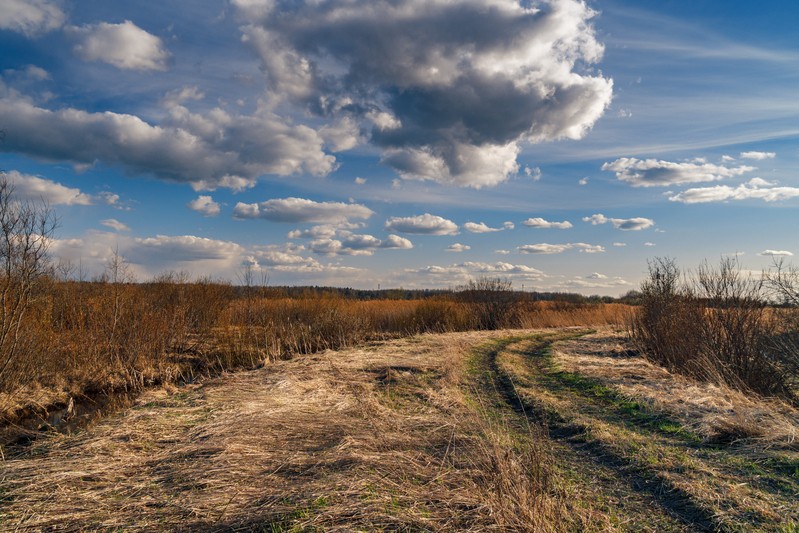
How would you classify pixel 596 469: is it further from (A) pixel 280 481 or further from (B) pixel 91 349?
(B) pixel 91 349

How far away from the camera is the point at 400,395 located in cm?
891

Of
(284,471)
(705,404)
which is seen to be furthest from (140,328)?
(705,404)

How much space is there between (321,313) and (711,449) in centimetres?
1551

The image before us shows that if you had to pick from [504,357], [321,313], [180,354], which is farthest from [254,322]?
[504,357]

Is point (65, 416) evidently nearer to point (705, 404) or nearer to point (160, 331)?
point (160, 331)

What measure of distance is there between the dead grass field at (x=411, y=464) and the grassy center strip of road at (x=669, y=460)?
20 millimetres

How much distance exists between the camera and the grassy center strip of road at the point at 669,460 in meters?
3.94

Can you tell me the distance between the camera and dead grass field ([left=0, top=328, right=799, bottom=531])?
3.77 metres

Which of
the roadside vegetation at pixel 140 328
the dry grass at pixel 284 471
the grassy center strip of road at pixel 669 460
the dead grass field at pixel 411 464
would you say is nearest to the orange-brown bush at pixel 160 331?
the roadside vegetation at pixel 140 328

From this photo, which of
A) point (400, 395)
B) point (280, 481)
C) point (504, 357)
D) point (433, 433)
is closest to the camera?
point (280, 481)

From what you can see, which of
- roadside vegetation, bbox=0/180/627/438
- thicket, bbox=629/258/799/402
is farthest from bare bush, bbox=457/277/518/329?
thicket, bbox=629/258/799/402

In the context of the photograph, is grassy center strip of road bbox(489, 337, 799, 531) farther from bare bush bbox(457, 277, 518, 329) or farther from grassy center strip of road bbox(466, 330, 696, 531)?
bare bush bbox(457, 277, 518, 329)

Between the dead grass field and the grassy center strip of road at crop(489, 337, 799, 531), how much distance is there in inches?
0.8

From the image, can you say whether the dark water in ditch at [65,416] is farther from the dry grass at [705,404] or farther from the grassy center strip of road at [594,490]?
the dry grass at [705,404]
